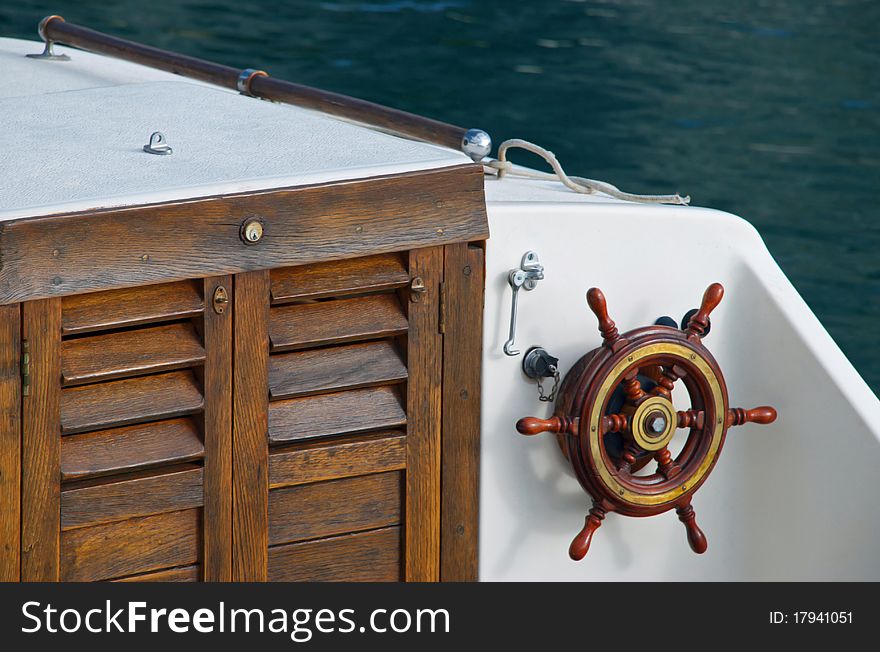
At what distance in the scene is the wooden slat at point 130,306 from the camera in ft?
6.21

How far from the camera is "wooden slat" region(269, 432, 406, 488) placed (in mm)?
2113

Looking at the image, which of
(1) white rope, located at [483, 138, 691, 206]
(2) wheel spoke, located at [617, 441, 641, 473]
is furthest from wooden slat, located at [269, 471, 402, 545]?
(1) white rope, located at [483, 138, 691, 206]

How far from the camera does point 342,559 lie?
220 centimetres

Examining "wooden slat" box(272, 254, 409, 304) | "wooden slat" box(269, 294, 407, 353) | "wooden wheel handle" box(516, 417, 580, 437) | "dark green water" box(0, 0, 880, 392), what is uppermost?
"wooden slat" box(272, 254, 409, 304)

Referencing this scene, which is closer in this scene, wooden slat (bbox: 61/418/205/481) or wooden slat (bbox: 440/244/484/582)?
wooden slat (bbox: 61/418/205/481)

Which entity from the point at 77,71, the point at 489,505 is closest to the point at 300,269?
the point at 489,505

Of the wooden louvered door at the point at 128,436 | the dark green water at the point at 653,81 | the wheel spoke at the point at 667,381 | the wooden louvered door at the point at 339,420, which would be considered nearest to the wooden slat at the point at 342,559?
the wooden louvered door at the point at 339,420

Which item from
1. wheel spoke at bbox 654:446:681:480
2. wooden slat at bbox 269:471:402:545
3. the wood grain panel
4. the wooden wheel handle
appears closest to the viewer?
the wood grain panel

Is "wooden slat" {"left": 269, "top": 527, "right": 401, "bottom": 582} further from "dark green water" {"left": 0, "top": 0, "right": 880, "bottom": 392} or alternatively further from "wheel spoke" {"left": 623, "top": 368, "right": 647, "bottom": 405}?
"dark green water" {"left": 0, "top": 0, "right": 880, "bottom": 392}

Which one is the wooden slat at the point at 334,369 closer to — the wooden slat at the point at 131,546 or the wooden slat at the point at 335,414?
the wooden slat at the point at 335,414

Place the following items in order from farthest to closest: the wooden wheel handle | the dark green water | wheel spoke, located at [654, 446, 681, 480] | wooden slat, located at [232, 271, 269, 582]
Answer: the dark green water < wheel spoke, located at [654, 446, 681, 480] < the wooden wheel handle < wooden slat, located at [232, 271, 269, 582]

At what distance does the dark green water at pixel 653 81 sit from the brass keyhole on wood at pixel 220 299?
4.34 meters

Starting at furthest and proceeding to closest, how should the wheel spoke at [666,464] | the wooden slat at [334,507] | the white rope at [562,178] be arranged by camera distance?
the white rope at [562,178] < the wheel spoke at [666,464] < the wooden slat at [334,507]

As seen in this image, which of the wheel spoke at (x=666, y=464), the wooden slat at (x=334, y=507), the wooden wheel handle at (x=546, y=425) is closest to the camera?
the wooden slat at (x=334, y=507)
